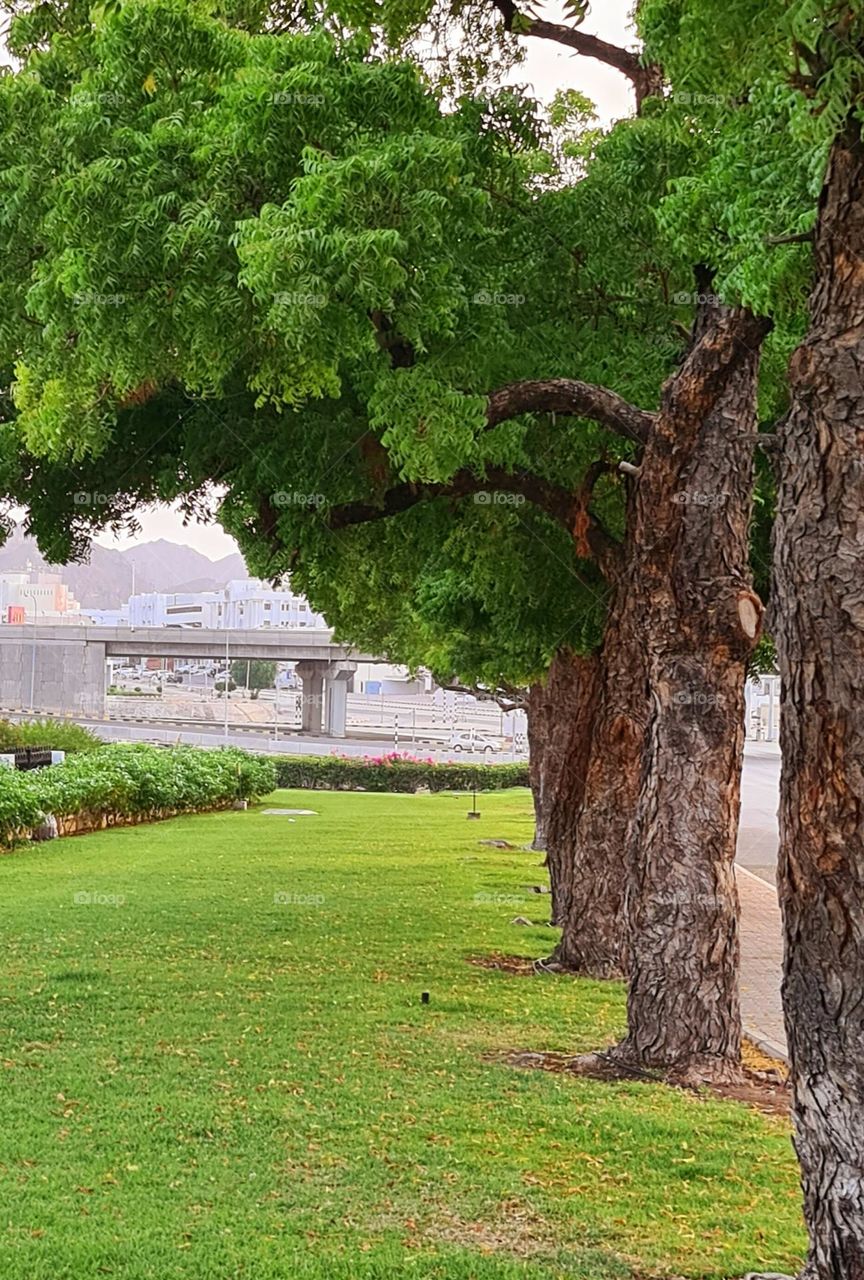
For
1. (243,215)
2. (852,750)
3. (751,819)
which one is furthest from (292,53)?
(751,819)

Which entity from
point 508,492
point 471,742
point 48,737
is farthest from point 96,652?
point 508,492

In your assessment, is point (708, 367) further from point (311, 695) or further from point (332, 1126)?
point (311, 695)

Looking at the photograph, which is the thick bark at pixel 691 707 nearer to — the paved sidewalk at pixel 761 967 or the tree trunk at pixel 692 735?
the tree trunk at pixel 692 735

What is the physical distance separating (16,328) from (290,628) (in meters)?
38.1

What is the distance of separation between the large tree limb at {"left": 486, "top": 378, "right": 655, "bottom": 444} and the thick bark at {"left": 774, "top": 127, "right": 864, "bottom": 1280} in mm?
3540

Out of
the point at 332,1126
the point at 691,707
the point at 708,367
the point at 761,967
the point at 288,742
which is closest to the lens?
the point at 332,1126

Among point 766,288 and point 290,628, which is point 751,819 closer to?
point 290,628

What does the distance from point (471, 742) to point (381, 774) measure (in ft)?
68.7

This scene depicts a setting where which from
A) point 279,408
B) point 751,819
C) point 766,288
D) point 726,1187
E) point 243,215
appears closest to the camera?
point 726,1187

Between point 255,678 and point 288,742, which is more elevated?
point 255,678

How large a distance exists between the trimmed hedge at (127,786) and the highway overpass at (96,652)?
17133mm

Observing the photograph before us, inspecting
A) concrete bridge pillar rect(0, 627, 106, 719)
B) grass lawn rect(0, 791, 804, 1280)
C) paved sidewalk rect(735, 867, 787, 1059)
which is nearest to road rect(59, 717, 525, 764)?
concrete bridge pillar rect(0, 627, 106, 719)

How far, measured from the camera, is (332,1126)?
17.7 feet

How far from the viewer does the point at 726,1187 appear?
4.80 meters
